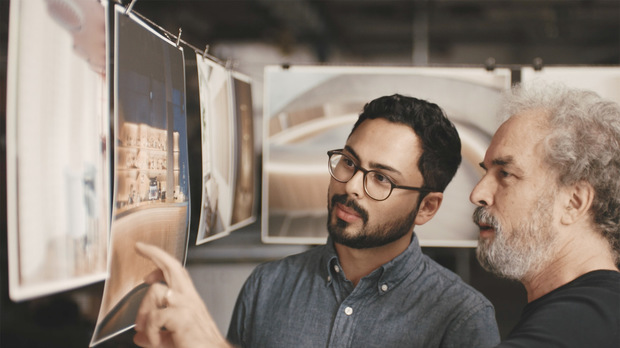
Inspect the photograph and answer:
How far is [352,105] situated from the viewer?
1.91 metres

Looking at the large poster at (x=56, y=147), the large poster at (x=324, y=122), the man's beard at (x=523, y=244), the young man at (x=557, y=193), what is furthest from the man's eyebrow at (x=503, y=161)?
the large poster at (x=56, y=147)

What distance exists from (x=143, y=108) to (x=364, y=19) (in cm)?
239

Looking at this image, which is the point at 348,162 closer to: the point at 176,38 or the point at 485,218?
the point at 485,218

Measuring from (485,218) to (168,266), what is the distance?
76 centimetres

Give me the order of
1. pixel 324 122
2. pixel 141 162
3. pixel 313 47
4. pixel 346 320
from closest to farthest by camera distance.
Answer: pixel 141 162 → pixel 346 320 → pixel 324 122 → pixel 313 47

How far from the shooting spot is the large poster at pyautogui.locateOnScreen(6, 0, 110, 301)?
2.61 ft

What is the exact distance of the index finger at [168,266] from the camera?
108 cm

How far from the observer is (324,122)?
1903 millimetres

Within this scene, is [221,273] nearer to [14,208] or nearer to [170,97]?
[170,97]

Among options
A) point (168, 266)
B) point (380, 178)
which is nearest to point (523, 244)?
point (380, 178)

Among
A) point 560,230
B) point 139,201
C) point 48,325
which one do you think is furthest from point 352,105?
point 48,325

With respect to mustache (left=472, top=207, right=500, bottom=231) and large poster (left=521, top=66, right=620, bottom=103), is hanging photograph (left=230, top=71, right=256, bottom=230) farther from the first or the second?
large poster (left=521, top=66, right=620, bottom=103)

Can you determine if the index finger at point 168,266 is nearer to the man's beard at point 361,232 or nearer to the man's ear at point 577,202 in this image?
the man's beard at point 361,232

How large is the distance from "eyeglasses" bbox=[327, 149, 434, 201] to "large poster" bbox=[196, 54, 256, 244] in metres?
0.34
